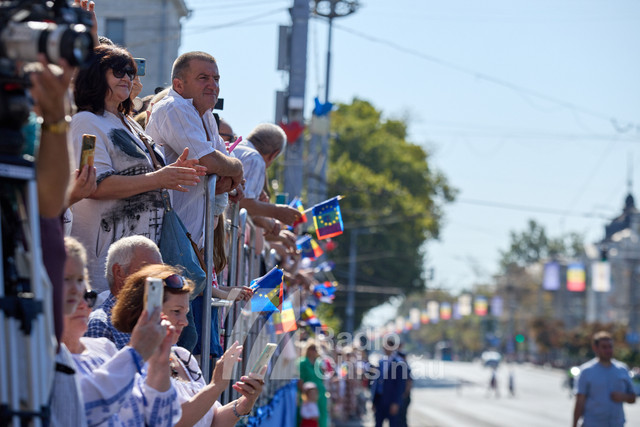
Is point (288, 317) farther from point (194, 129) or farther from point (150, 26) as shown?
point (150, 26)

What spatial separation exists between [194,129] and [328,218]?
2.69 metres

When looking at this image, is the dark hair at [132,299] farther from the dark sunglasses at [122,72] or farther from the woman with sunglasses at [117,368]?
the dark sunglasses at [122,72]

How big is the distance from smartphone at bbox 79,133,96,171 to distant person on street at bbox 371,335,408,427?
35.5 feet

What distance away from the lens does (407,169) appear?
183 ft

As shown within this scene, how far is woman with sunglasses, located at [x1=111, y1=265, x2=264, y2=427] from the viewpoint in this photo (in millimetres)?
3387

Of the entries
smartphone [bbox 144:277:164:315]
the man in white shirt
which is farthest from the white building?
smartphone [bbox 144:277:164:315]

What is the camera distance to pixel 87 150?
3.89 m

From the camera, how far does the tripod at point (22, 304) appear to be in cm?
242

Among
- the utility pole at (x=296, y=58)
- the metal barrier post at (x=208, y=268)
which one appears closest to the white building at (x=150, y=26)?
the utility pole at (x=296, y=58)

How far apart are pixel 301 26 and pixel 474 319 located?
13607 centimetres

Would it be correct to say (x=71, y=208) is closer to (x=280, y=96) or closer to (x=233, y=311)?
(x=233, y=311)

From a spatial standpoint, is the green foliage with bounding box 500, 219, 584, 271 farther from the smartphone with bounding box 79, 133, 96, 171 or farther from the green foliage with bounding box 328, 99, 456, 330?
the smartphone with bounding box 79, 133, 96, 171

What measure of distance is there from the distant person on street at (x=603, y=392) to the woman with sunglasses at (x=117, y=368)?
7.28 meters

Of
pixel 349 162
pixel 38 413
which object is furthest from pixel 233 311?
pixel 349 162
